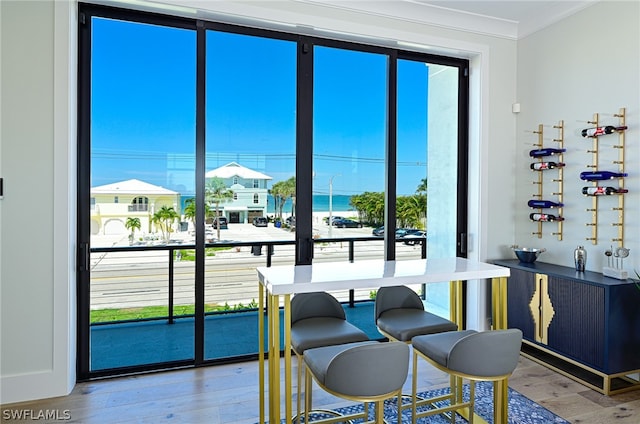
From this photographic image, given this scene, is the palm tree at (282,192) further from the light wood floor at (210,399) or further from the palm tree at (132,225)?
the light wood floor at (210,399)

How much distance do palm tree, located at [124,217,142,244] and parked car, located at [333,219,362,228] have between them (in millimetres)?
1563

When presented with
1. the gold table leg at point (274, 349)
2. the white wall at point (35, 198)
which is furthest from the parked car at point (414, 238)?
the white wall at point (35, 198)

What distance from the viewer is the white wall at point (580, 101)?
9.74ft

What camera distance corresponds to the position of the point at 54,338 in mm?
2717

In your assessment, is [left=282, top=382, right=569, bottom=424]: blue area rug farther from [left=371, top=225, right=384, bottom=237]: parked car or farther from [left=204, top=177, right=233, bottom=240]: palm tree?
[left=204, top=177, right=233, bottom=240]: palm tree

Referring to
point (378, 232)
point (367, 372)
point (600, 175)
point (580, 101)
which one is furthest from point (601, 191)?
point (367, 372)

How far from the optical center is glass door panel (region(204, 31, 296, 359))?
3.29 m

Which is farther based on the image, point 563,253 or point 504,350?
point 563,253

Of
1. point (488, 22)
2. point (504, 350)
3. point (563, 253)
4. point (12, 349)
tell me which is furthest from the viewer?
point (488, 22)

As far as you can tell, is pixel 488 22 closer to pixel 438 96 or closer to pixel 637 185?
pixel 438 96

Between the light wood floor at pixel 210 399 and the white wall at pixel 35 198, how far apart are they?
0.22 m

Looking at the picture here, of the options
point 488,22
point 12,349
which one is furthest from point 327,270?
point 488,22

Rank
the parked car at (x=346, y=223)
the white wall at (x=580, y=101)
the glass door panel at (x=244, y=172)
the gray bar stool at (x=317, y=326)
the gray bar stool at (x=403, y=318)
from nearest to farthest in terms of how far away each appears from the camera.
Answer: the gray bar stool at (x=317, y=326) → the gray bar stool at (x=403, y=318) → the white wall at (x=580, y=101) → the glass door panel at (x=244, y=172) → the parked car at (x=346, y=223)

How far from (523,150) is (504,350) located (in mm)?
2634
